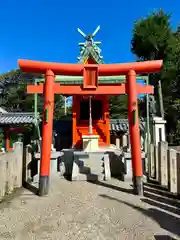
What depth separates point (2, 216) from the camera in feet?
14.4

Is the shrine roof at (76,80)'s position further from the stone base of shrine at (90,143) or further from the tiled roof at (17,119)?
the tiled roof at (17,119)

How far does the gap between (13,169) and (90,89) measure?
3237 mm

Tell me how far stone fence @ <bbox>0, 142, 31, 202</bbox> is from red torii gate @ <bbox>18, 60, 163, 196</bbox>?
0.86m

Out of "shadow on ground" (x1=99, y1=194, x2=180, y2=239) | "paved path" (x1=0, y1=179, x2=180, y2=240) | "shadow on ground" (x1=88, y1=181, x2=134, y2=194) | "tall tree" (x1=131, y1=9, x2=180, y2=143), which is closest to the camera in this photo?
"paved path" (x1=0, y1=179, x2=180, y2=240)

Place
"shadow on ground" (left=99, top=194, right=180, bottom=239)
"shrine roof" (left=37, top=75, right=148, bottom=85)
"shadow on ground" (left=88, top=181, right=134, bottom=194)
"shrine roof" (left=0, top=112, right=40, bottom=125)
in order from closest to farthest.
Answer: "shadow on ground" (left=99, top=194, right=180, bottom=239), "shadow on ground" (left=88, top=181, right=134, bottom=194), "shrine roof" (left=37, top=75, right=148, bottom=85), "shrine roof" (left=0, top=112, right=40, bottom=125)

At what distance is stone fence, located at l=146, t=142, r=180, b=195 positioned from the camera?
19.2 ft

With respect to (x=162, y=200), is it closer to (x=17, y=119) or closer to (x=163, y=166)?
(x=163, y=166)

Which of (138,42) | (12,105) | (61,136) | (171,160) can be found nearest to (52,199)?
(171,160)

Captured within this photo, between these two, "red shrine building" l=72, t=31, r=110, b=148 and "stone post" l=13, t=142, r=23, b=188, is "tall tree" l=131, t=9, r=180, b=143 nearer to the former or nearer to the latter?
"red shrine building" l=72, t=31, r=110, b=148

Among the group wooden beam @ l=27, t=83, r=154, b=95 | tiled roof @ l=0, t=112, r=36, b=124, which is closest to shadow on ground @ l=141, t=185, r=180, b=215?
wooden beam @ l=27, t=83, r=154, b=95

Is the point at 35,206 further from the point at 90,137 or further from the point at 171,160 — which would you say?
the point at 90,137

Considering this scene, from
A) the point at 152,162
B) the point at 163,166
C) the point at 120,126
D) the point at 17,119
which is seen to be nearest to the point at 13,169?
the point at 163,166

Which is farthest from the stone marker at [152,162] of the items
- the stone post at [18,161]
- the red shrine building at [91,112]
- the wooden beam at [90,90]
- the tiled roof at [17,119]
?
the tiled roof at [17,119]

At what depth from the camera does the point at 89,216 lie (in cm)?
440
